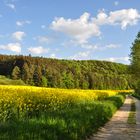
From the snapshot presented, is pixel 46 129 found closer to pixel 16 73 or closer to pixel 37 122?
pixel 37 122

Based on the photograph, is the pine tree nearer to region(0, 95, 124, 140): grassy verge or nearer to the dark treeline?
the dark treeline

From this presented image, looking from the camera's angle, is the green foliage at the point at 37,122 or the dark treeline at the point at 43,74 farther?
the dark treeline at the point at 43,74

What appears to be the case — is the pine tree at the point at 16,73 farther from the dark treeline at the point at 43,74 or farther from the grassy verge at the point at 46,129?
the grassy verge at the point at 46,129

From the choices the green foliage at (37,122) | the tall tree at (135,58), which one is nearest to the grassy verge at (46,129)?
the green foliage at (37,122)

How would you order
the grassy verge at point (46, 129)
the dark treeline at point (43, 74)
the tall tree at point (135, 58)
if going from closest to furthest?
the grassy verge at point (46, 129) → the tall tree at point (135, 58) → the dark treeline at point (43, 74)

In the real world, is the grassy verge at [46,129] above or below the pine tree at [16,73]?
below

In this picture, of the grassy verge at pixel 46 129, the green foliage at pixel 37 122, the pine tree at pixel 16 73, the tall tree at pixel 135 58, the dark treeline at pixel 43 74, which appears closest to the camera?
the grassy verge at pixel 46 129

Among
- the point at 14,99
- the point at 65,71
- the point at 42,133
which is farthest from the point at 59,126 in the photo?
the point at 65,71

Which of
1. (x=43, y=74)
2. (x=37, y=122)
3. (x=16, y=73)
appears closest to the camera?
(x=37, y=122)

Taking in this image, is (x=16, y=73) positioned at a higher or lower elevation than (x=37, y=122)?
higher

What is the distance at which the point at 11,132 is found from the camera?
10234mm

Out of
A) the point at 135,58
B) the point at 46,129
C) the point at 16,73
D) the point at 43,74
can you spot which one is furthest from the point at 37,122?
the point at 43,74

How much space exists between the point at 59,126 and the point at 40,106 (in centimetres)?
647

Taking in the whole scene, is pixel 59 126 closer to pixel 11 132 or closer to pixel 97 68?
pixel 11 132
